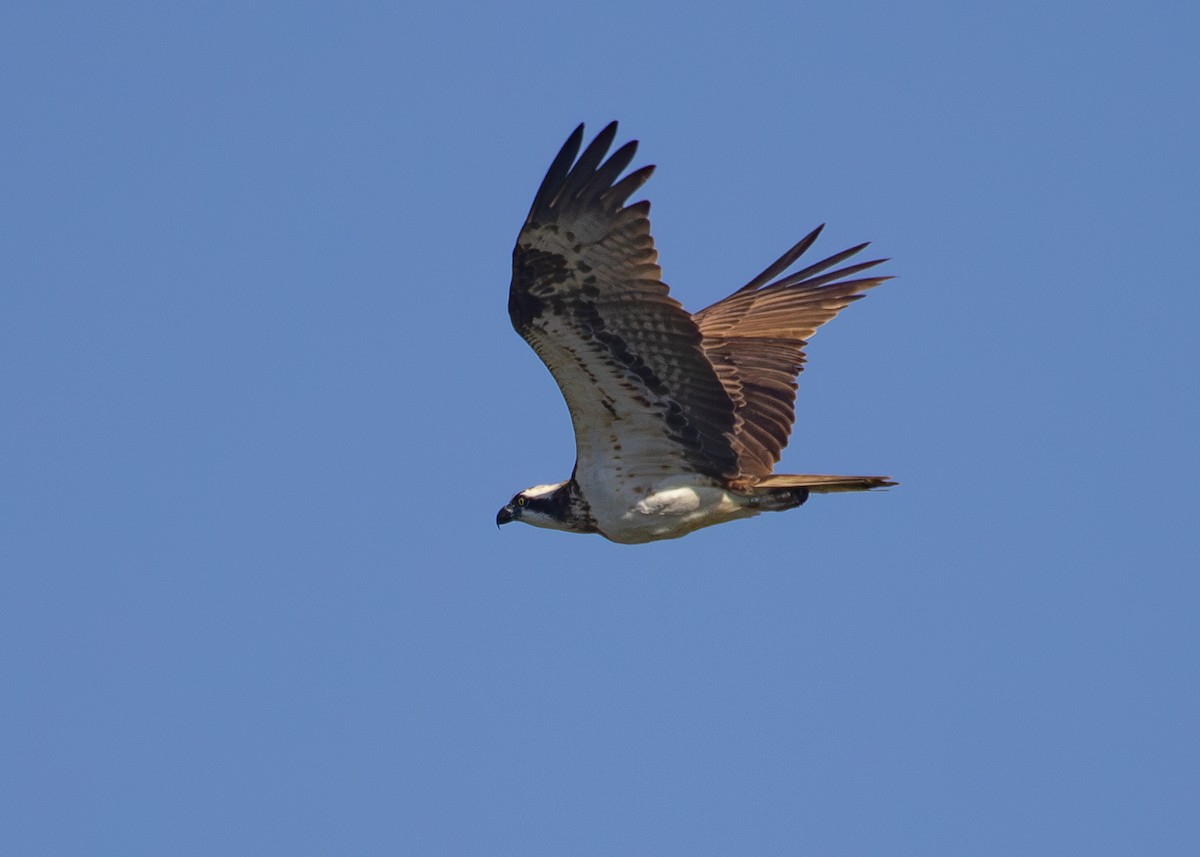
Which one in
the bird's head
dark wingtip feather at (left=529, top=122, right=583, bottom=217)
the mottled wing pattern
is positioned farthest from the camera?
the mottled wing pattern

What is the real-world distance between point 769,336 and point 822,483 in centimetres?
287

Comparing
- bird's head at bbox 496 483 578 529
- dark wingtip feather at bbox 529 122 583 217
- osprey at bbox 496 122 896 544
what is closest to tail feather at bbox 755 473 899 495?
osprey at bbox 496 122 896 544

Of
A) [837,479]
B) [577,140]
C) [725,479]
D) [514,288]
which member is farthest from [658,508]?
[577,140]

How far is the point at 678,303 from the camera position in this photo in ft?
30.1

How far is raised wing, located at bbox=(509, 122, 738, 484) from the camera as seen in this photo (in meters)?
8.90

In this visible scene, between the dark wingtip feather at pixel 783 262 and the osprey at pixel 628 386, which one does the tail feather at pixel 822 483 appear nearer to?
the osprey at pixel 628 386

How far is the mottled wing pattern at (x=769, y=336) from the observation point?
11.3 metres

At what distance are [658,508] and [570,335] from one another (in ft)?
4.69

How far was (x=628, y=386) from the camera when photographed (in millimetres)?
9734

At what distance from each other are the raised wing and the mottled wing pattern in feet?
1.98

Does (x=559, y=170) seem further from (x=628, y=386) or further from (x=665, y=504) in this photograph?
(x=665, y=504)

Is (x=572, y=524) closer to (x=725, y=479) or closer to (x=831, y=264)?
(x=725, y=479)

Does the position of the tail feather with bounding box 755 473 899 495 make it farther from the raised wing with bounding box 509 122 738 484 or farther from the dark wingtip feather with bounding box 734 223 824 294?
the dark wingtip feather with bounding box 734 223 824 294

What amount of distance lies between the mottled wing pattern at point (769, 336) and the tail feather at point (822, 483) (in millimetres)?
352
